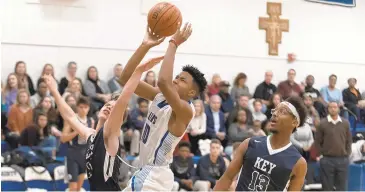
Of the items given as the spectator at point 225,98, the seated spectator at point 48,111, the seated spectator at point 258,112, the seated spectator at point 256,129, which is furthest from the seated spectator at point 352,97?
the seated spectator at point 48,111

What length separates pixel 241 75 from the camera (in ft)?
28.9

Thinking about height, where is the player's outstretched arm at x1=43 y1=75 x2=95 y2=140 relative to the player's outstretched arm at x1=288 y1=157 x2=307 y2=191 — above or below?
above

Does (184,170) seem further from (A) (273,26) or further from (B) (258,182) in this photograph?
(B) (258,182)

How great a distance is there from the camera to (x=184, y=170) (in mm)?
7762

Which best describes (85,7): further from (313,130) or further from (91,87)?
(313,130)

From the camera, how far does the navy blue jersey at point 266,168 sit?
3.74m

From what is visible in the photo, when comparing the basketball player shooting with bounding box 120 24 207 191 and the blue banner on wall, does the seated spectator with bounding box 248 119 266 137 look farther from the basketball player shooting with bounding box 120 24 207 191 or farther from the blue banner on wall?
the basketball player shooting with bounding box 120 24 207 191

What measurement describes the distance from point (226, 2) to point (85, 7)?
323cm

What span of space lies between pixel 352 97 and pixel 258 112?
303 cm

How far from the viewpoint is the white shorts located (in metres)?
3.60

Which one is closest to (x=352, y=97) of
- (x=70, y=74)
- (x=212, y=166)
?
(x=212, y=166)

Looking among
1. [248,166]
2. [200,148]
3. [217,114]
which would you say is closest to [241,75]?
[217,114]

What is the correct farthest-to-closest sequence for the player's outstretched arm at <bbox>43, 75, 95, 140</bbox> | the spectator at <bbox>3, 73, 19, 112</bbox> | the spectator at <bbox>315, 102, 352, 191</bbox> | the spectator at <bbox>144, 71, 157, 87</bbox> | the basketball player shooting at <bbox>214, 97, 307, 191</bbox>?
the spectator at <bbox>144, 71, 157, 87</bbox>
the spectator at <bbox>3, 73, 19, 112</bbox>
the spectator at <bbox>315, 102, 352, 191</bbox>
the player's outstretched arm at <bbox>43, 75, 95, 140</bbox>
the basketball player shooting at <bbox>214, 97, 307, 191</bbox>

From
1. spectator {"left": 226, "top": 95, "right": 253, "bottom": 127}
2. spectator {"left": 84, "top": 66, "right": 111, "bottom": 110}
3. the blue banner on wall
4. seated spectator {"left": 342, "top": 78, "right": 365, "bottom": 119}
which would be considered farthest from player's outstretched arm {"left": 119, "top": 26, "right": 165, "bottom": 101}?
spectator {"left": 84, "top": 66, "right": 111, "bottom": 110}
